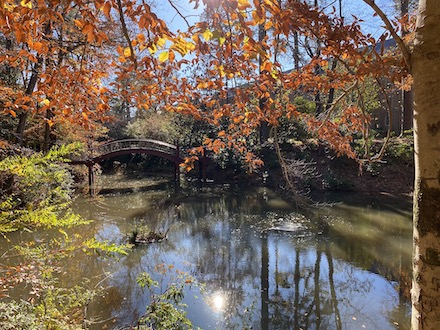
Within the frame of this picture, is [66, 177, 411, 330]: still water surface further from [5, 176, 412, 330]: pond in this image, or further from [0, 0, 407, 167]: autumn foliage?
[0, 0, 407, 167]: autumn foliage


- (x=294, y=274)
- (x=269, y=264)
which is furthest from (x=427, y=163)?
(x=269, y=264)

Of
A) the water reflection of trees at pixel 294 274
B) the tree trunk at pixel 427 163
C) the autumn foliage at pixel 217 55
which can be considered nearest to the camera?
the tree trunk at pixel 427 163

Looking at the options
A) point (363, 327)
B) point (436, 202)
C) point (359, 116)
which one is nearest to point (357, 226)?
point (363, 327)

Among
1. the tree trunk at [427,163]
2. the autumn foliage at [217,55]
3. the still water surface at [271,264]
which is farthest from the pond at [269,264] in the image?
Answer: the tree trunk at [427,163]

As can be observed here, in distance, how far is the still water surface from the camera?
14.4 ft

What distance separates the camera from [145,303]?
461 cm

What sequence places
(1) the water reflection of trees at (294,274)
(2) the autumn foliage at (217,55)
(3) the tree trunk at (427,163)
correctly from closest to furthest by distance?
(3) the tree trunk at (427,163), (2) the autumn foliage at (217,55), (1) the water reflection of trees at (294,274)

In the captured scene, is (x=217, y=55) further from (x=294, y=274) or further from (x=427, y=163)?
(x=294, y=274)

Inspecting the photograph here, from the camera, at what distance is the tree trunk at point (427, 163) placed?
0.82 m

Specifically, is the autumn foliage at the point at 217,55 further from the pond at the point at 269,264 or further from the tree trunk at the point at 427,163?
the pond at the point at 269,264

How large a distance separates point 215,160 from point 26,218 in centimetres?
1459

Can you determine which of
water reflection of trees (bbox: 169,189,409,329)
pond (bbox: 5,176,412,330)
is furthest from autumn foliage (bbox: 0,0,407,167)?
water reflection of trees (bbox: 169,189,409,329)

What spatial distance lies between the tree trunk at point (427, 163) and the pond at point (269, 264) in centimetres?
363

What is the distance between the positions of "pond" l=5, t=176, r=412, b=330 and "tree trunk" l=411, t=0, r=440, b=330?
3627 mm
